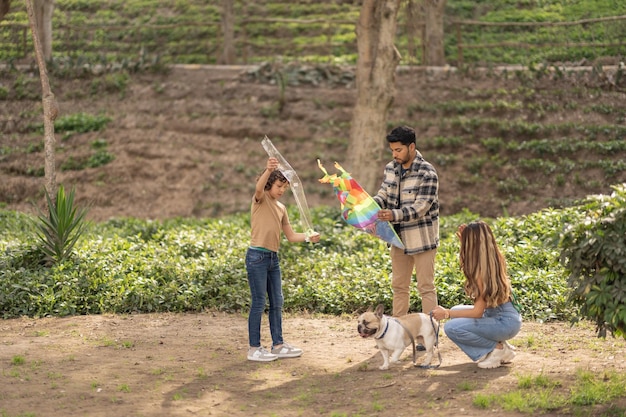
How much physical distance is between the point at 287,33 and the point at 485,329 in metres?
22.4

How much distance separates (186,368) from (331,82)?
1633 cm

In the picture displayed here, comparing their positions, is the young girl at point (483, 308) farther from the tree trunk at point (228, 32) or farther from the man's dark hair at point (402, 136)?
the tree trunk at point (228, 32)

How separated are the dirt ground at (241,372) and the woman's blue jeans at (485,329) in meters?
0.19

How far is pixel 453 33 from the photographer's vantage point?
2606cm

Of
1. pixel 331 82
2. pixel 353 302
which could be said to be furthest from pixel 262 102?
pixel 353 302

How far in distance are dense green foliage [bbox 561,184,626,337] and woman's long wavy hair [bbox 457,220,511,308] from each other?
24.3 inches

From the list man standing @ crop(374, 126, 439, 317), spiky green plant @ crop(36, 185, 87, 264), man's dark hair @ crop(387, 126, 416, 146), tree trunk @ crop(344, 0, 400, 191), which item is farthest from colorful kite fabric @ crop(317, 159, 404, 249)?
tree trunk @ crop(344, 0, 400, 191)

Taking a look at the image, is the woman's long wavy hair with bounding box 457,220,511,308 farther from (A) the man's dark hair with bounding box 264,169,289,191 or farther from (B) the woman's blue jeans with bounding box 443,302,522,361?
(A) the man's dark hair with bounding box 264,169,289,191

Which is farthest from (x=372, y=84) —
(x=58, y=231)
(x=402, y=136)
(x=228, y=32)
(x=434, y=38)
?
(x=228, y=32)

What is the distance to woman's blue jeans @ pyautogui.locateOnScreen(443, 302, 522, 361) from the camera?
6629 mm

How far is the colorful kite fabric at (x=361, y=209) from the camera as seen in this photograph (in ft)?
23.3

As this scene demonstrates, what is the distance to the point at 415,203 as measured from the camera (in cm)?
707

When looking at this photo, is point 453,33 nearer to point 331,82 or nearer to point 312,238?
point 331,82

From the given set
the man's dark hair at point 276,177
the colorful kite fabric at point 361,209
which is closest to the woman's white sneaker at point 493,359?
the colorful kite fabric at point 361,209
